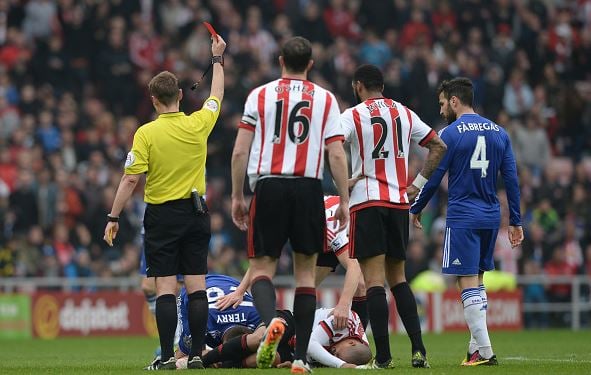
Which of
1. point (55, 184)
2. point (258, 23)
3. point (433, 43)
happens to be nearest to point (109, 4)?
point (258, 23)

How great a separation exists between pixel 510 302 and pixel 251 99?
46.9 ft

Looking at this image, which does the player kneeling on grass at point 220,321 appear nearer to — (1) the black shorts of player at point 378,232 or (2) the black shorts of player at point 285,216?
(1) the black shorts of player at point 378,232

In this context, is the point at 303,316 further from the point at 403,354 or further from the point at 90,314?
the point at 90,314

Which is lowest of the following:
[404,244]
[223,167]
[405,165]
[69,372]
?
[69,372]

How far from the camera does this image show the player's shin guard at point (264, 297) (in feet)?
32.4

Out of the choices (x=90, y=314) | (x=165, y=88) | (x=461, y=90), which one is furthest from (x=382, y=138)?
(x=90, y=314)

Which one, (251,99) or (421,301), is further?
(421,301)

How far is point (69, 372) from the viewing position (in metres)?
11.3

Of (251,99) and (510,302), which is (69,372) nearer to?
(251,99)

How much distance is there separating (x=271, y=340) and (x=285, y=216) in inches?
38.3

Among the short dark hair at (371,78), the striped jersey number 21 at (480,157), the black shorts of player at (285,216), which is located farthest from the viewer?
the striped jersey number 21 at (480,157)

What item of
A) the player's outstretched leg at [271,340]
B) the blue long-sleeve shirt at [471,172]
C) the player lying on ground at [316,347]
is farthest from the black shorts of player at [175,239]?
the blue long-sleeve shirt at [471,172]

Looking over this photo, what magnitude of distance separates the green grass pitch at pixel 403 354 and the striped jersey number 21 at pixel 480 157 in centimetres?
179

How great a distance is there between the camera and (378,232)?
1088 cm
